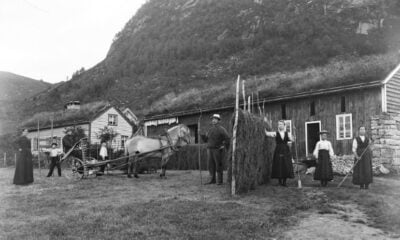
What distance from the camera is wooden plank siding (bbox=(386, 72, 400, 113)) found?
18952mm

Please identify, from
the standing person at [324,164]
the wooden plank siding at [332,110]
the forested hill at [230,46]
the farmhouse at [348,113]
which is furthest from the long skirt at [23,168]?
the forested hill at [230,46]

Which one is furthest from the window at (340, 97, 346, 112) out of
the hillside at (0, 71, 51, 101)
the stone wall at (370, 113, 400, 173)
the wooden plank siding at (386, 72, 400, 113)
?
the hillside at (0, 71, 51, 101)

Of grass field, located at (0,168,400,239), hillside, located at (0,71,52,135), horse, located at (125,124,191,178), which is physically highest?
hillside, located at (0,71,52,135)

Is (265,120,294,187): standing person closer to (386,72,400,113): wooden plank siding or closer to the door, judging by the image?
(386,72,400,113): wooden plank siding

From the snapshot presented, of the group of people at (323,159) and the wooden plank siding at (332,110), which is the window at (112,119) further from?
the group of people at (323,159)

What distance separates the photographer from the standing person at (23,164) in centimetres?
1329

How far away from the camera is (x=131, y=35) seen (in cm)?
8919

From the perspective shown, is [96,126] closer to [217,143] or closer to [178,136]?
[178,136]

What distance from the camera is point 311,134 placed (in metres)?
23.0

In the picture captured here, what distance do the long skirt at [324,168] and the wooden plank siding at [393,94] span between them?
27.0 ft

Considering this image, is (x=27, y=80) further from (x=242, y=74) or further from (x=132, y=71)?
(x=242, y=74)

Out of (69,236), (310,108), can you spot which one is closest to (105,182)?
(69,236)

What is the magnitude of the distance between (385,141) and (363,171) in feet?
25.4

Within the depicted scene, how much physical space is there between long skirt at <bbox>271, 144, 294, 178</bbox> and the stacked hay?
318 millimetres
